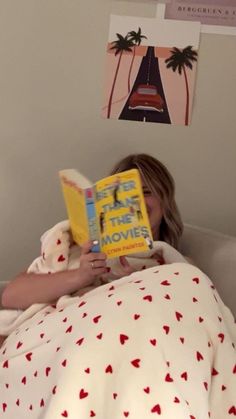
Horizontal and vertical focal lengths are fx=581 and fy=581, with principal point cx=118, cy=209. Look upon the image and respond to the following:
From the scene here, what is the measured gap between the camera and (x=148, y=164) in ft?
5.31

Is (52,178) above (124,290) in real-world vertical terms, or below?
above

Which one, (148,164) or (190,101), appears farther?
(190,101)

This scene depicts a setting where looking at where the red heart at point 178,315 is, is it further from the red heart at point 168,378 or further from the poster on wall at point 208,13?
the poster on wall at point 208,13

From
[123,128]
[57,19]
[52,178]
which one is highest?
[57,19]

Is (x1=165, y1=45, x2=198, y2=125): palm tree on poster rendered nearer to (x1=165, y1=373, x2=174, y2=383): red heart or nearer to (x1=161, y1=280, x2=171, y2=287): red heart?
(x1=161, y1=280, x2=171, y2=287): red heart

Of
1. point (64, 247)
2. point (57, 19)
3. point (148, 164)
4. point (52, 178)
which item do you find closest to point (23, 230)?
point (52, 178)

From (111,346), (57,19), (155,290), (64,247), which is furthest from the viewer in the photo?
(57,19)

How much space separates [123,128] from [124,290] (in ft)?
2.54

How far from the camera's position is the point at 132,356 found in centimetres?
110

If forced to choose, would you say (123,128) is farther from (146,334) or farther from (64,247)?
(146,334)

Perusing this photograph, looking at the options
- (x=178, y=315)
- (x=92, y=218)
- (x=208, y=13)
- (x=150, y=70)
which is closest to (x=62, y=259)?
(x=92, y=218)

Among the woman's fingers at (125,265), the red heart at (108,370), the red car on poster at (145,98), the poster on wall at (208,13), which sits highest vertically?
the poster on wall at (208,13)

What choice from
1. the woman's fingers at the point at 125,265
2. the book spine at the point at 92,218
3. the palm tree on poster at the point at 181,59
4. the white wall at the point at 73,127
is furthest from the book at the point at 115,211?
the palm tree on poster at the point at 181,59

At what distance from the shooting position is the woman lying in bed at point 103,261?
1.45 metres
